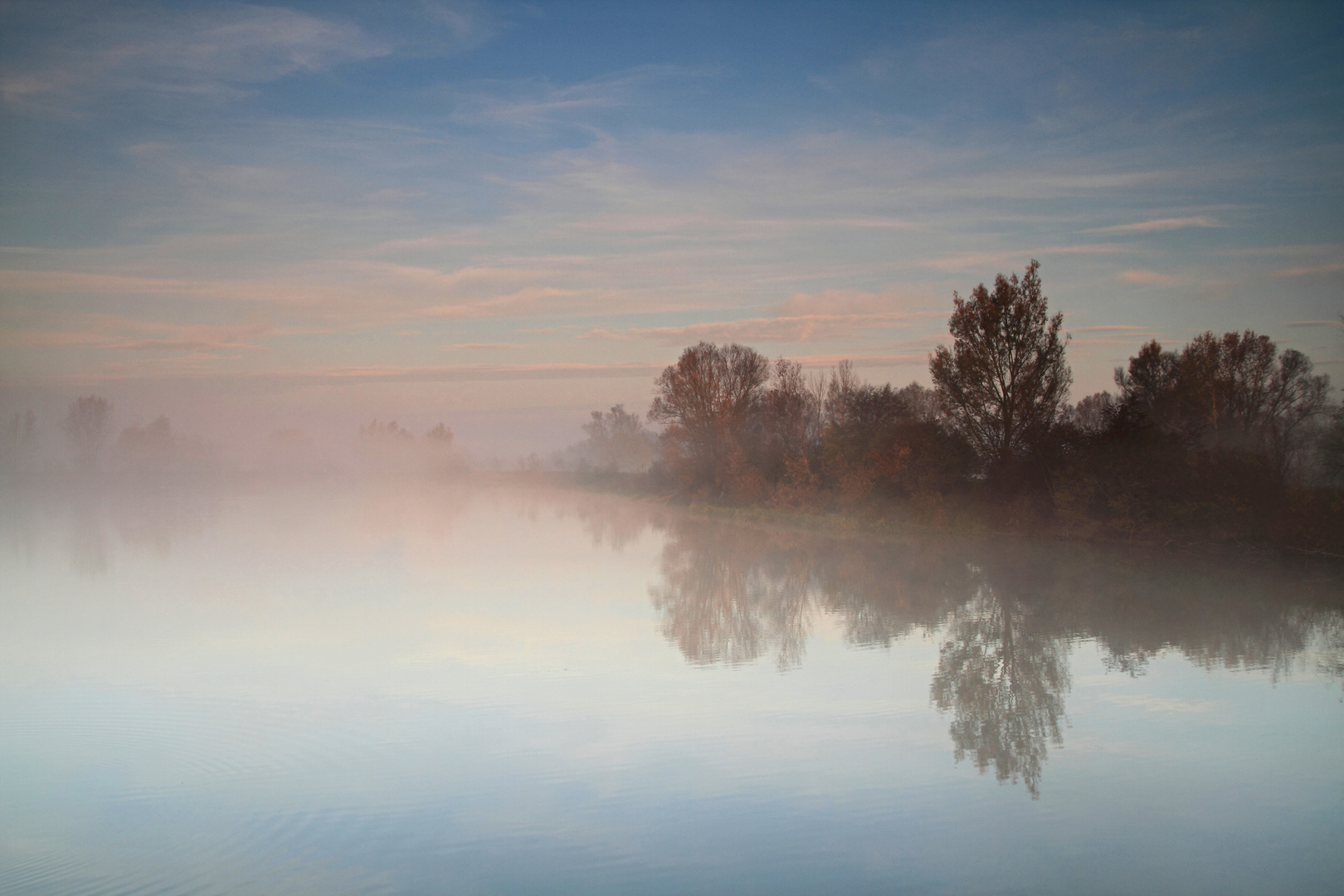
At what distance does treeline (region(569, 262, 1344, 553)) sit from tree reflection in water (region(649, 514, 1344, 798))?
4.08 ft

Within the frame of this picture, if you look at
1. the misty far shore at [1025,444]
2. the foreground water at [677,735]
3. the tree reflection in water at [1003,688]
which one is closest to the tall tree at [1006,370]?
the misty far shore at [1025,444]

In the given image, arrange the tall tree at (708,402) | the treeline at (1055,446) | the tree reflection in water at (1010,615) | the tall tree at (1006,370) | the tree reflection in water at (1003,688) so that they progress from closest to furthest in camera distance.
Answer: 1. the tree reflection in water at (1003,688)
2. the tree reflection in water at (1010,615)
3. the treeline at (1055,446)
4. the tall tree at (1006,370)
5. the tall tree at (708,402)

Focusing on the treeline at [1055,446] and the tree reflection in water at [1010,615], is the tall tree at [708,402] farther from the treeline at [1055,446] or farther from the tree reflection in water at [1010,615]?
the tree reflection in water at [1010,615]

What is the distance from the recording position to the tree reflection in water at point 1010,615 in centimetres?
770

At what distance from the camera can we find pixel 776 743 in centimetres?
646

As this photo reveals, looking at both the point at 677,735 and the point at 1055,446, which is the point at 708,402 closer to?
the point at 1055,446

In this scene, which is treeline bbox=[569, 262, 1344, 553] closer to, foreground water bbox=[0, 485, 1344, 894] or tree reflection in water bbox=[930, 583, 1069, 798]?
foreground water bbox=[0, 485, 1344, 894]

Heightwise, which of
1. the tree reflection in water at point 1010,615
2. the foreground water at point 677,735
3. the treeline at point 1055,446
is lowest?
the tree reflection in water at point 1010,615

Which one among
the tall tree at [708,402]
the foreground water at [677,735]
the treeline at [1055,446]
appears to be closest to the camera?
the foreground water at [677,735]

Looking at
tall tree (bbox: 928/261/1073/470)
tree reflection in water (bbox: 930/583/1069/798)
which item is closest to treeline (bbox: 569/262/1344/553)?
tall tree (bbox: 928/261/1073/470)

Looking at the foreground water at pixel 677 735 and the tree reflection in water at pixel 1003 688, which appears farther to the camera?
the tree reflection in water at pixel 1003 688

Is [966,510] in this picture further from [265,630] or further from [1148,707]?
[265,630]

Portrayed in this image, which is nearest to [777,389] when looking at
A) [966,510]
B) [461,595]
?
[966,510]

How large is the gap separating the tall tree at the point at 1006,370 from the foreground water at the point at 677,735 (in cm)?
656
